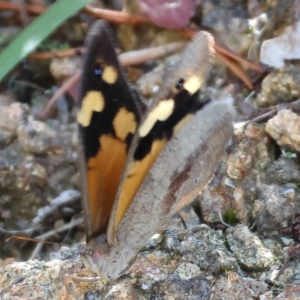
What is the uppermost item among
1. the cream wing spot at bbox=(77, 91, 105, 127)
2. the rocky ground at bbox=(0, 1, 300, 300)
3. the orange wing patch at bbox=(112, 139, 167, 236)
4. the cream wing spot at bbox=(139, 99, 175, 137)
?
the cream wing spot at bbox=(77, 91, 105, 127)

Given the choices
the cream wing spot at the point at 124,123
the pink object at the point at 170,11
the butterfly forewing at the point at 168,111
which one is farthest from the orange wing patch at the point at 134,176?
the pink object at the point at 170,11

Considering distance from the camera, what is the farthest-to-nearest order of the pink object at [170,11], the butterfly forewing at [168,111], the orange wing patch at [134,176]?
the pink object at [170,11] → the orange wing patch at [134,176] → the butterfly forewing at [168,111]

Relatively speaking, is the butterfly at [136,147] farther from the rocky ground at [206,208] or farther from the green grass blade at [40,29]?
the green grass blade at [40,29]

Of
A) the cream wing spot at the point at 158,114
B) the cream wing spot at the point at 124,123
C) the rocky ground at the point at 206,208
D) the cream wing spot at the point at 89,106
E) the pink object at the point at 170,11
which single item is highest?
the cream wing spot at the point at 89,106

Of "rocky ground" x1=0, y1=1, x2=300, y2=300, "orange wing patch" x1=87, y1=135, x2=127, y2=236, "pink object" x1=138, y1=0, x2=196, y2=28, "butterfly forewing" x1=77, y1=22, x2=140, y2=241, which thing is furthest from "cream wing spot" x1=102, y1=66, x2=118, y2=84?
"pink object" x1=138, y1=0, x2=196, y2=28

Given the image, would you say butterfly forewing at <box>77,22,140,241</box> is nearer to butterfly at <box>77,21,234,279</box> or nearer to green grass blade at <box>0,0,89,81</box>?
butterfly at <box>77,21,234,279</box>

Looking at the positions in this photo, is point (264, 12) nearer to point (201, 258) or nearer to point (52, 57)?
point (52, 57)

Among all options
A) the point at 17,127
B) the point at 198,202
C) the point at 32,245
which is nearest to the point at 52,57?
the point at 17,127
